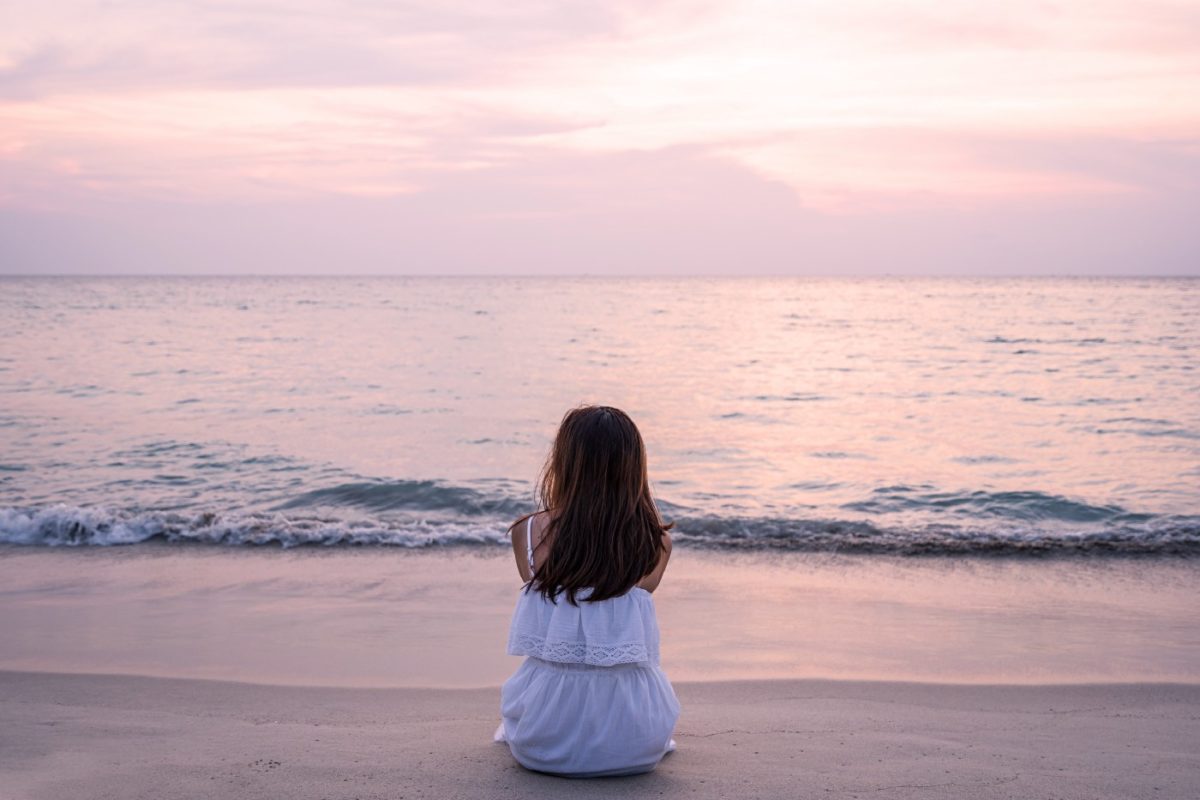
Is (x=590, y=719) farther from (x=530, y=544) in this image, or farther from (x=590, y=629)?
(x=530, y=544)

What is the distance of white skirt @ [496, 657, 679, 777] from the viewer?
352 centimetres

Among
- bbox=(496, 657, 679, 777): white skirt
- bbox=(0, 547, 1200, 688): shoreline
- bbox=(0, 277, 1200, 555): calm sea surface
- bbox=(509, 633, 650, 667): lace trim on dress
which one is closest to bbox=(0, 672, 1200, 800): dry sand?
bbox=(496, 657, 679, 777): white skirt

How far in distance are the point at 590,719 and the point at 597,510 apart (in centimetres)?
79

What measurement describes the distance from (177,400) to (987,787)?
690 inches

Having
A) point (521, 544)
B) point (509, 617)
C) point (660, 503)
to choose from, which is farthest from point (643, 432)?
point (521, 544)

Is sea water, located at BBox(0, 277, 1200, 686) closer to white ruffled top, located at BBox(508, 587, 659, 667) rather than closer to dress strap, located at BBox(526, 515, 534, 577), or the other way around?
white ruffled top, located at BBox(508, 587, 659, 667)

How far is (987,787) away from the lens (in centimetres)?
359

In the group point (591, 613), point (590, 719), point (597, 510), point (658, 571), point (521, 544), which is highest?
point (597, 510)

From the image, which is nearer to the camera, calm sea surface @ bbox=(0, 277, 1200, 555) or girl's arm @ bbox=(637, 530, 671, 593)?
girl's arm @ bbox=(637, 530, 671, 593)

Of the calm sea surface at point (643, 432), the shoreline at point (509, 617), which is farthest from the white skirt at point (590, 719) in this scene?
the calm sea surface at point (643, 432)

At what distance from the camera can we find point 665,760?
383cm

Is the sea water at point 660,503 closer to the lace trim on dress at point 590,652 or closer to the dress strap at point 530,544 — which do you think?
the lace trim on dress at point 590,652

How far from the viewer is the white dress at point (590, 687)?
351 cm

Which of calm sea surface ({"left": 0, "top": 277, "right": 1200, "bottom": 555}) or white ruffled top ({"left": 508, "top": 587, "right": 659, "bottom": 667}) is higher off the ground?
white ruffled top ({"left": 508, "top": 587, "right": 659, "bottom": 667})
